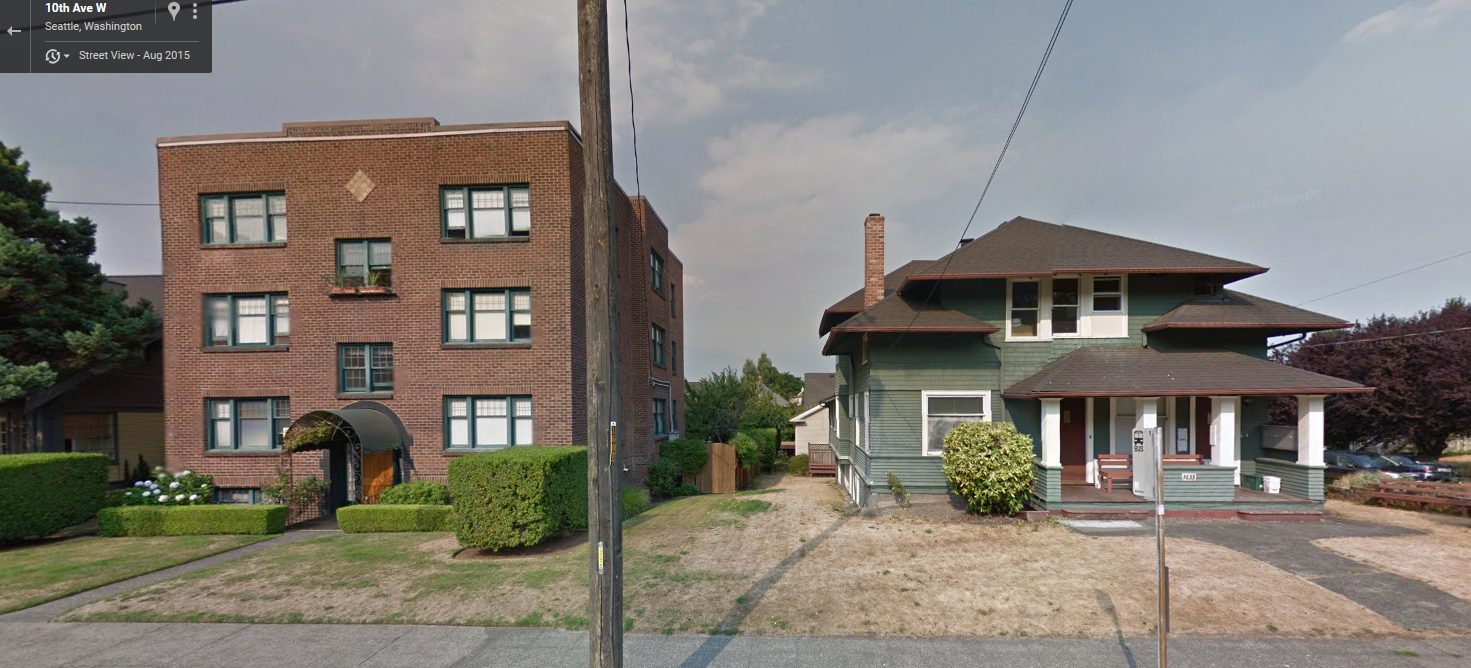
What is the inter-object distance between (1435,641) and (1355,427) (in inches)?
999

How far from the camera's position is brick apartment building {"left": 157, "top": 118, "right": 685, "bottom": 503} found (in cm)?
1466

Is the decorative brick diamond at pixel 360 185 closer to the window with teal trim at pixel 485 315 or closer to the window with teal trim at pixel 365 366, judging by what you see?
the window with teal trim at pixel 485 315

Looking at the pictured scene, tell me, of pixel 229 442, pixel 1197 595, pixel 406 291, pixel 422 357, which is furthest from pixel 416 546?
pixel 1197 595

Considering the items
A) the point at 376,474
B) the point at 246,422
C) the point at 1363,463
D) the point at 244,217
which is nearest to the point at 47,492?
the point at 246,422

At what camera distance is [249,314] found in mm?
15094

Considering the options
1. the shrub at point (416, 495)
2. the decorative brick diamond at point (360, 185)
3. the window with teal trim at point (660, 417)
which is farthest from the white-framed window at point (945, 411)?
the decorative brick diamond at point (360, 185)

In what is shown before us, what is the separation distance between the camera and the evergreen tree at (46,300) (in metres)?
13.7

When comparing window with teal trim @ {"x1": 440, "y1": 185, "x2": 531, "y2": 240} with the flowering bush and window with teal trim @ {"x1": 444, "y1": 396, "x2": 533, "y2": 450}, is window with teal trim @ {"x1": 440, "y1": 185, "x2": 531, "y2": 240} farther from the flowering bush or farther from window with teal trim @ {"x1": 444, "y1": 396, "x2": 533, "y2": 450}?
the flowering bush

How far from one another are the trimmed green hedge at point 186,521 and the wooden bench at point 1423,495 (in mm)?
26343

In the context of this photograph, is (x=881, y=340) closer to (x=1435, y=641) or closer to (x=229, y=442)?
(x=1435, y=641)

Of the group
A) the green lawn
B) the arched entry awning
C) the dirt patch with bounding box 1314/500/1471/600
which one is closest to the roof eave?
the dirt patch with bounding box 1314/500/1471/600

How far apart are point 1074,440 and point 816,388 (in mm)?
27809

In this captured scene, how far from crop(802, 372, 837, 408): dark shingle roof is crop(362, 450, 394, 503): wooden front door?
28922mm

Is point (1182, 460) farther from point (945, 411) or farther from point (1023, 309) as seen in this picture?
point (945, 411)
